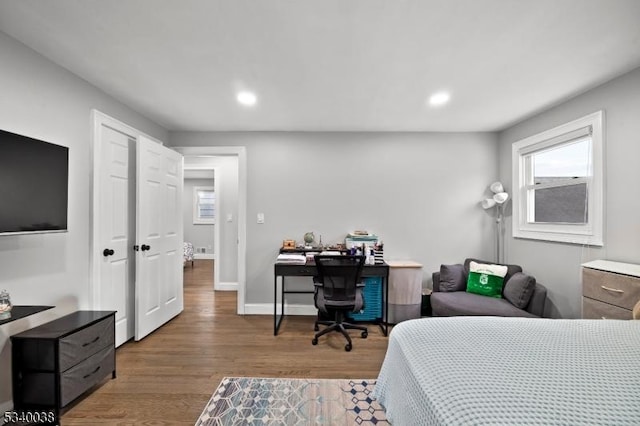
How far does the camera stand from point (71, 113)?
2191 mm

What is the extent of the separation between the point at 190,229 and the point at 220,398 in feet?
22.6

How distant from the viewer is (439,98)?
8.66 feet

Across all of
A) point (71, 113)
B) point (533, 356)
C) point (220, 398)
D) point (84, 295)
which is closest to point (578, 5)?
point (533, 356)

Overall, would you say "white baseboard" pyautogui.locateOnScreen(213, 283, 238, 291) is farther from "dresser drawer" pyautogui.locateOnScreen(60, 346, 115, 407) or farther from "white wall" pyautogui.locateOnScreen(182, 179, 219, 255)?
"white wall" pyautogui.locateOnScreen(182, 179, 219, 255)

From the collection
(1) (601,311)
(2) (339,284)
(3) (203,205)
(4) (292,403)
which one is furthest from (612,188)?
(3) (203,205)

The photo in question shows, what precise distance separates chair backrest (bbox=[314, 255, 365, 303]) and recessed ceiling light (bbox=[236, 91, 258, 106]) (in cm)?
163

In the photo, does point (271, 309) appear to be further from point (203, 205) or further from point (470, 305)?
point (203, 205)

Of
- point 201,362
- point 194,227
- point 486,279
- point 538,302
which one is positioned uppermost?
point 194,227

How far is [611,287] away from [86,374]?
3726 millimetres

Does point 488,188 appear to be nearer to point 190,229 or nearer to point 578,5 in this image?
point 578,5

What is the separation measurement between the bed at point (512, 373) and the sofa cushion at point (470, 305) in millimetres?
1336

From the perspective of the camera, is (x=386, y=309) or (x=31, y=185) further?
(x=386, y=309)

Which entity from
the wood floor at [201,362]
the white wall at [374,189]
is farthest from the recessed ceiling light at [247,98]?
the wood floor at [201,362]

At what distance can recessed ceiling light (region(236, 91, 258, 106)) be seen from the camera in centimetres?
257
